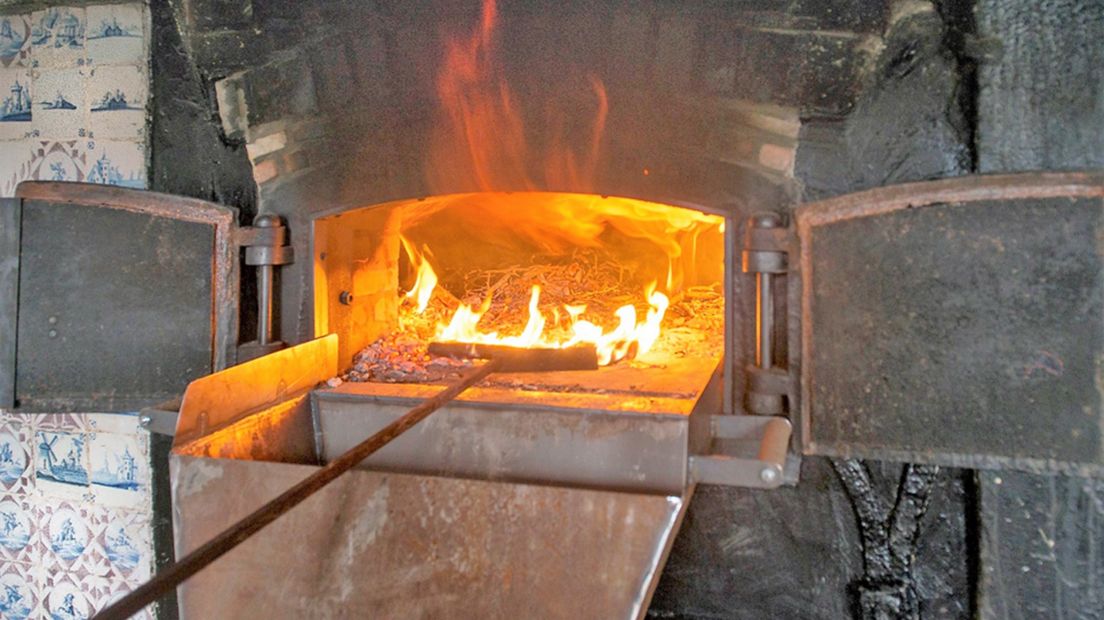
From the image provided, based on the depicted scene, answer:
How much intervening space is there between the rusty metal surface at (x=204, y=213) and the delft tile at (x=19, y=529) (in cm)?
73

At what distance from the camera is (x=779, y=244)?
1.33m

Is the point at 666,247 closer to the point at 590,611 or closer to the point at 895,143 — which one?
the point at 895,143

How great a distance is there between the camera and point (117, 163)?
169cm

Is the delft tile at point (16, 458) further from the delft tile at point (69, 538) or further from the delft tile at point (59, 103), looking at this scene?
the delft tile at point (59, 103)

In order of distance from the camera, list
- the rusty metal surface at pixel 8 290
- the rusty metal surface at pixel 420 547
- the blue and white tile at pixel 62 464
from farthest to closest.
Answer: the blue and white tile at pixel 62 464, the rusty metal surface at pixel 8 290, the rusty metal surface at pixel 420 547

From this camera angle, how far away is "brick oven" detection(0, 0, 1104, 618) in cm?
106

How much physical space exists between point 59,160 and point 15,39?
29cm

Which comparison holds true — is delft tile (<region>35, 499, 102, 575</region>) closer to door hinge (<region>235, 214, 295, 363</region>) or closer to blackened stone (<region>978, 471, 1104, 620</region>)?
door hinge (<region>235, 214, 295, 363</region>)

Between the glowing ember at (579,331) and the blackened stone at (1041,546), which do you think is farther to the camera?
the glowing ember at (579,331)

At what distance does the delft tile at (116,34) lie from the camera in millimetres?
1663

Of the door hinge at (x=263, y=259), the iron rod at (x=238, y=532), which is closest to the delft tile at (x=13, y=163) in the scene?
the door hinge at (x=263, y=259)

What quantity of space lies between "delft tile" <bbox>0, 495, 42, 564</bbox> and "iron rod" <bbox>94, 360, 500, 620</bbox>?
4.16 feet

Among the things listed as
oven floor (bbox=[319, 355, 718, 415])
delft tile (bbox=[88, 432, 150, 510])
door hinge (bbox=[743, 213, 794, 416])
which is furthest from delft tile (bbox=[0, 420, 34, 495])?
door hinge (bbox=[743, 213, 794, 416])

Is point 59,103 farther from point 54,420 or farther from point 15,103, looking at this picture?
point 54,420
